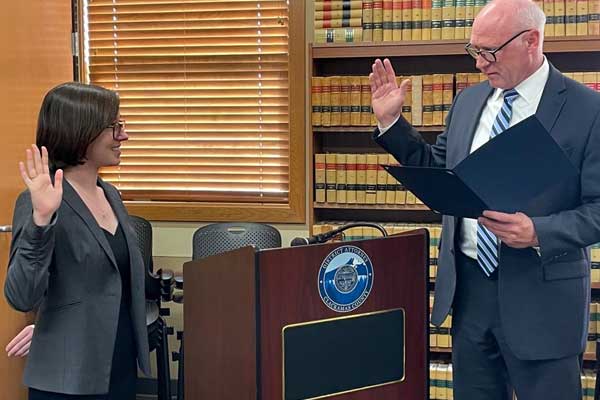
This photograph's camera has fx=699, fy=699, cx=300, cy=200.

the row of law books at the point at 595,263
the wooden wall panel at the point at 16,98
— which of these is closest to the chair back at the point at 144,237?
the wooden wall panel at the point at 16,98

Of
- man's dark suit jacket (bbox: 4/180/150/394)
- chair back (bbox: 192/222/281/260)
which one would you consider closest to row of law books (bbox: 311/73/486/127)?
chair back (bbox: 192/222/281/260)

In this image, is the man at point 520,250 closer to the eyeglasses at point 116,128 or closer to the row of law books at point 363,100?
the eyeglasses at point 116,128

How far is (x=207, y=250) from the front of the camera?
3.12 m

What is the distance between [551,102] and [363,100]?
1448 millimetres

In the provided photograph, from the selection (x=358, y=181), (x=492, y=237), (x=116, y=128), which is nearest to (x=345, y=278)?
(x=492, y=237)

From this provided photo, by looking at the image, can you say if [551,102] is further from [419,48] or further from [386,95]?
[419,48]

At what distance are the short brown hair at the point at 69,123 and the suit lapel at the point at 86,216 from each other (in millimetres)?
84

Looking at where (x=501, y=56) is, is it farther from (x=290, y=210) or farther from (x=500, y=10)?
(x=290, y=210)

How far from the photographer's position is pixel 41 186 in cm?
163

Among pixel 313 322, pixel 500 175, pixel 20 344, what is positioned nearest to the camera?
pixel 313 322

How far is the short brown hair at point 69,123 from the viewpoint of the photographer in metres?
1.82

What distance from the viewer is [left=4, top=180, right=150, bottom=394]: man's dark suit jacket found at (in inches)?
68.2

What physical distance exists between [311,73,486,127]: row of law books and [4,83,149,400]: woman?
4.65ft

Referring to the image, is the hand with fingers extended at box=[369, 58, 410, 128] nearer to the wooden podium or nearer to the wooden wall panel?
the wooden podium
